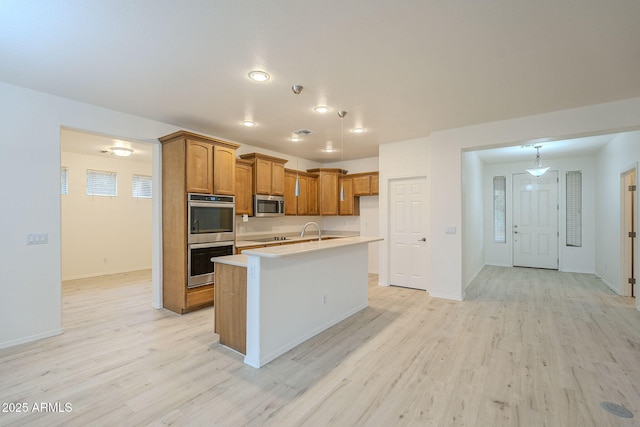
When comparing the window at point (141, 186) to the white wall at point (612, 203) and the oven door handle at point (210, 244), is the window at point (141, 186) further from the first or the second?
the white wall at point (612, 203)

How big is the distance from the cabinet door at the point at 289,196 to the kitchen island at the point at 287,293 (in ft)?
8.26

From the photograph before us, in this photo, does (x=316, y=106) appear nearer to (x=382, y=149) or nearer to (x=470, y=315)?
(x=382, y=149)

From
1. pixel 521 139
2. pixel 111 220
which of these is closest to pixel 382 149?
pixel 521 139

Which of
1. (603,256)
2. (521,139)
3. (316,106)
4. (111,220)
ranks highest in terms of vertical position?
(316,106)

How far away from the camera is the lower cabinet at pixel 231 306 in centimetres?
291

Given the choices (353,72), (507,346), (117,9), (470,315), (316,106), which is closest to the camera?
(117,9)

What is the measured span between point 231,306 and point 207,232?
1.59 metres

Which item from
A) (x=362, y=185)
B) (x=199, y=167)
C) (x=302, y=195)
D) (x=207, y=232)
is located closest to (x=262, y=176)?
(x=302, y=195)

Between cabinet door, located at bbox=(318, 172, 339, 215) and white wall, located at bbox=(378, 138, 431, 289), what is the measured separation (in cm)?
135

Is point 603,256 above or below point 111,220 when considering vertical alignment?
below

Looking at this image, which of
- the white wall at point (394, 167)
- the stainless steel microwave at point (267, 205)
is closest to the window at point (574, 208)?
the white wall at point (394, 167)

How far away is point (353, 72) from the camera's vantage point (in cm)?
285

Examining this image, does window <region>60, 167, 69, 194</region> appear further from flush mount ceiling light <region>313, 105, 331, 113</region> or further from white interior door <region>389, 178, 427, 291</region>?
white interior door <region>389, 178, 427, 291</region>

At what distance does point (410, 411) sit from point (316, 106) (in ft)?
10.6
